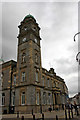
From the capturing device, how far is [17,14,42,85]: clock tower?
2148 cm

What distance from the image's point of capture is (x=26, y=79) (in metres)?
21.0

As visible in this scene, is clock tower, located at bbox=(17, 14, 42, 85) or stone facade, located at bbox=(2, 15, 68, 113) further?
clock tower, located at bbox=(17, 14, 42, 85)

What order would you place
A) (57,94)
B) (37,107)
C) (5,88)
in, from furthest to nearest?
1. (57,94)
2. (5,88)
3. (37,107)

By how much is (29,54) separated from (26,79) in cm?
509

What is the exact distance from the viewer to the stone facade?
65.6 feet

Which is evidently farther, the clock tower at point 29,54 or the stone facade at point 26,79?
the clock tower at point 29,54

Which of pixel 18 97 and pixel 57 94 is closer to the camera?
pixel 18 97

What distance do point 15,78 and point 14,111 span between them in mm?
6606

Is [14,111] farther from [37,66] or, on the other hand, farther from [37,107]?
[37,66]

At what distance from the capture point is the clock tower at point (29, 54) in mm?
21484

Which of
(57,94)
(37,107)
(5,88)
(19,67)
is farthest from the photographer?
(57,94)

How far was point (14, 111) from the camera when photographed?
2081 centimetres

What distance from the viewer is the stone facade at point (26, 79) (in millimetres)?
20000

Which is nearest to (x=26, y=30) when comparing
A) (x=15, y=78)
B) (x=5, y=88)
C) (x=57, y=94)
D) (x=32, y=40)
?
(x=32, y=40)
